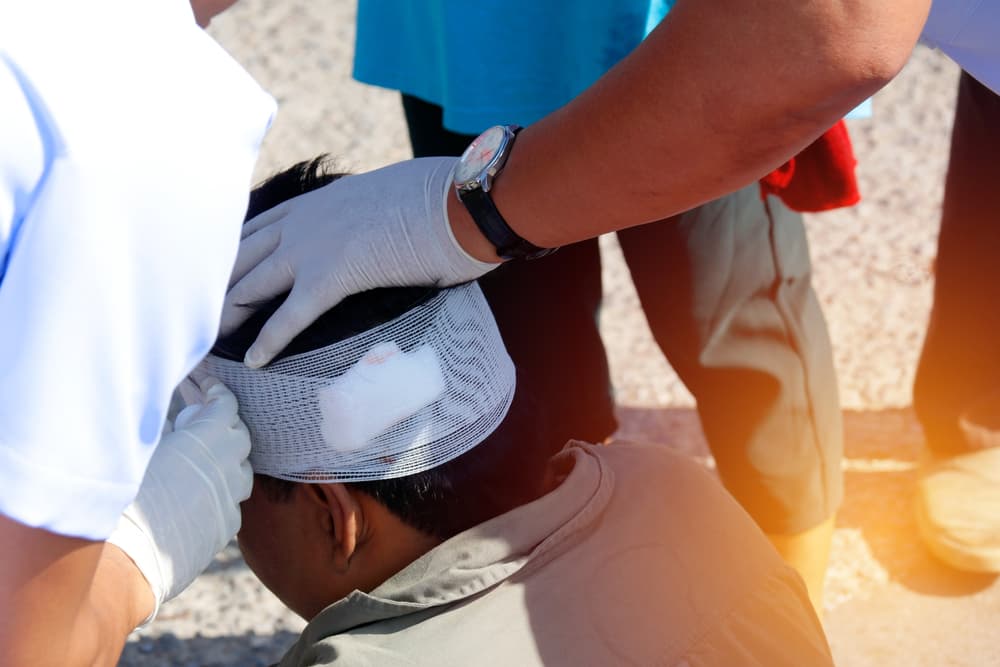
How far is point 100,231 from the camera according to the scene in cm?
72

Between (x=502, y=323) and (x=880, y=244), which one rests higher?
(x=502, y=323)

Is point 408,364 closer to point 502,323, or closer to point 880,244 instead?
point 502,323

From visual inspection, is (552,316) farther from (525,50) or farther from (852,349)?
(852,349)

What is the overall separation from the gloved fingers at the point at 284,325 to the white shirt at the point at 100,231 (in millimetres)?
361

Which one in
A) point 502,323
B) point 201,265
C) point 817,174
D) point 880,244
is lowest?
point 880,244

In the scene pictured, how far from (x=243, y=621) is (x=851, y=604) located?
1.16 meters

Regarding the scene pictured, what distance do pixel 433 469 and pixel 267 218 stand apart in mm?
378

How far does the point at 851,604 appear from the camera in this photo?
2.12 meters

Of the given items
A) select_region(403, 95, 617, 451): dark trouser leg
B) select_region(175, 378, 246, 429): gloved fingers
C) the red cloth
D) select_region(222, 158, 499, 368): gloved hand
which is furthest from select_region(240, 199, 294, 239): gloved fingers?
the red cloth

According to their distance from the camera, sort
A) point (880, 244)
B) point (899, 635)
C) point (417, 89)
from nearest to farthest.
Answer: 1. point (417, 89)
2. point (899, 635)
3. point (880, 244)

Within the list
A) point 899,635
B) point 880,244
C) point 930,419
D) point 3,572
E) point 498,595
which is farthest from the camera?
point 880,244

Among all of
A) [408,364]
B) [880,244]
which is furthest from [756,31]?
[880,244]

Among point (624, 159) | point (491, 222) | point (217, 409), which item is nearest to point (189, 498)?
point (217, 409)

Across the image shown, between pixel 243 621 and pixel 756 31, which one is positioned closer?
pixel 756 31
